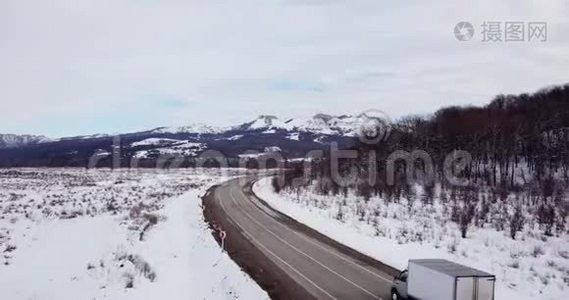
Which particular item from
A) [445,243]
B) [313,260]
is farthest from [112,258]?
[445,243]

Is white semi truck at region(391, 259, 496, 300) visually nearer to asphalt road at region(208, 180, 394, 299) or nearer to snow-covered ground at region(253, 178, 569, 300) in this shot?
asphalt road at region(208, 180, 394, 299)

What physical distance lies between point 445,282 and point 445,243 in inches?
554

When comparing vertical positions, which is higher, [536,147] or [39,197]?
[536,147]

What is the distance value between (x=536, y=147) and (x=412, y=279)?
57793mm

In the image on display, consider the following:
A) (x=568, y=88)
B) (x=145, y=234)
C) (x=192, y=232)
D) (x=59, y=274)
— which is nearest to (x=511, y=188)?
(x=192, y=232)

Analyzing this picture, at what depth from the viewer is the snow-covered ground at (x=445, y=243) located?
20.2 m

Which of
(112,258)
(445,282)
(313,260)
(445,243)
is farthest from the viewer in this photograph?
(445,243)

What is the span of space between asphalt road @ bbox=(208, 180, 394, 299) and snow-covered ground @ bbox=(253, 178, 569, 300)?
4.95ft

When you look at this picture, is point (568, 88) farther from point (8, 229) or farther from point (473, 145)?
point (8, 229)

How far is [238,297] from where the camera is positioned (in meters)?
18.7

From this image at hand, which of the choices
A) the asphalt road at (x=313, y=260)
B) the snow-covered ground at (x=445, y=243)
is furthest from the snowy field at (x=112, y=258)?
the snow-covered ground at (x=445, y=243)

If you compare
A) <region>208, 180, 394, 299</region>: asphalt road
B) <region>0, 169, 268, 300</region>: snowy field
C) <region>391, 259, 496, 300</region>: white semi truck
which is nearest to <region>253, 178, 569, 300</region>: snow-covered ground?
<region>208, 180, 394, 299</region>: asphalt road

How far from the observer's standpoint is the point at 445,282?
14711 mm

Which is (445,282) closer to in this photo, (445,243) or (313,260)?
(313,260)
